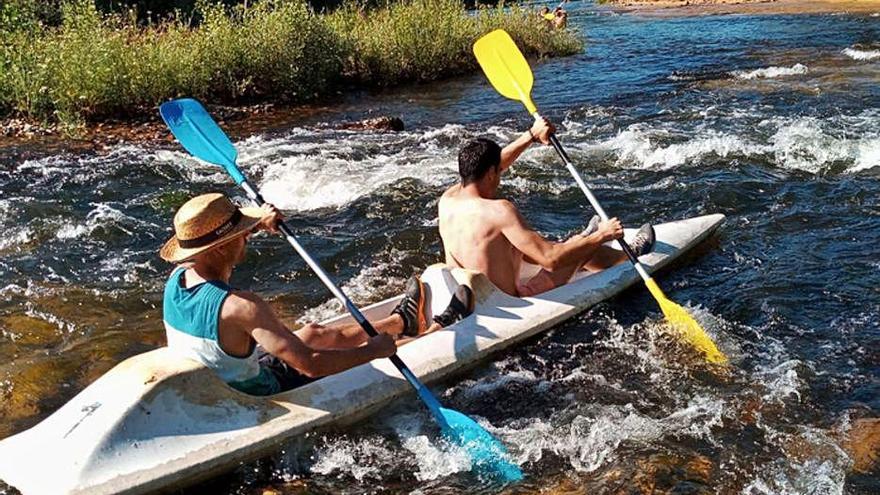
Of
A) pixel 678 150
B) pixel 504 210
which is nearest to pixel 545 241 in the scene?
pixel 504 210

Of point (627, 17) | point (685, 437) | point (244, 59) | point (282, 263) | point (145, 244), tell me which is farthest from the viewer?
point (627, 17)

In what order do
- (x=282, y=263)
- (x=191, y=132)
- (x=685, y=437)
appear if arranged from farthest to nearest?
(x=282, y=263)
(x=191, y=132)
(x=685, y=437)

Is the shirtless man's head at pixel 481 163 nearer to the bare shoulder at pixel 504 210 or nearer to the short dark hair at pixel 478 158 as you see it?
the short dark hair at pixel 478 158

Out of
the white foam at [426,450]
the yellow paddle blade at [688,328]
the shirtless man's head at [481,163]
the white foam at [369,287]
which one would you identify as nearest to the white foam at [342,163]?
the white foam at [369,287]

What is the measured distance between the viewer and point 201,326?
328cm

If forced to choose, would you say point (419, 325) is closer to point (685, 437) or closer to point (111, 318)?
point (685, 437)

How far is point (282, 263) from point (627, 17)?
22.4 metres

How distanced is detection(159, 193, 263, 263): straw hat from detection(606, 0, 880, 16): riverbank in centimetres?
2144

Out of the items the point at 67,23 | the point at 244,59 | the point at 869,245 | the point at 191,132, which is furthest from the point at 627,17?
the point at 191,132

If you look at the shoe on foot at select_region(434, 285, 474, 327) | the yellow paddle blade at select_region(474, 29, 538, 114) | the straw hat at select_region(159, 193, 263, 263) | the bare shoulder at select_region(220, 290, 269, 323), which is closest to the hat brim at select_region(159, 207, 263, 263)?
the straw hat at select_region(159, 193, 263, 263)

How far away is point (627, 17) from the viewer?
2614cm

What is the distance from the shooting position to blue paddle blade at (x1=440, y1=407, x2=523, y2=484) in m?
3.44

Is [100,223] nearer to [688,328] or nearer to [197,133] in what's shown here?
[197,133]

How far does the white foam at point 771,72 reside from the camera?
40.6 ft
